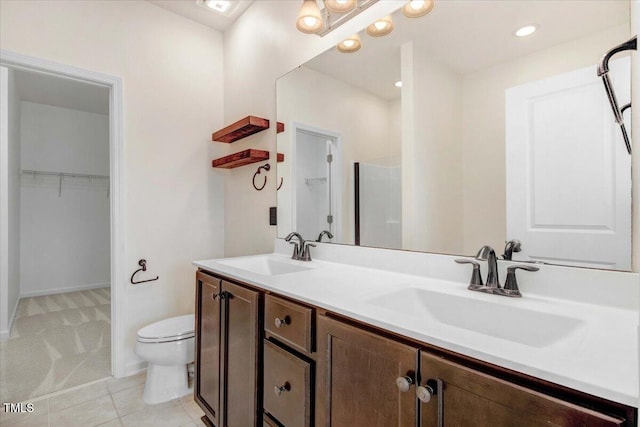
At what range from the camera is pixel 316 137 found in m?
1.93

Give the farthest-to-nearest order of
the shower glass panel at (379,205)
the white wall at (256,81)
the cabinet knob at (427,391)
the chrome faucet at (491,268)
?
the white wall at (256,81), the shower glass panel at (379,205), the chrome faucet at (491,268), the cabinet knob at (427,391)

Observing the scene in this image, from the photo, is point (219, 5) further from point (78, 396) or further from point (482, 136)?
point (78, 396)

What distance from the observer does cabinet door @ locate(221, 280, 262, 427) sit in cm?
129

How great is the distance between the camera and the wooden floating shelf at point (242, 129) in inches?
85.7

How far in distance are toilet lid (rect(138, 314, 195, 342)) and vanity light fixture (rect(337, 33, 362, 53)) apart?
1.90 metres

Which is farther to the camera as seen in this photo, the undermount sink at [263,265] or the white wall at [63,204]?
the white wall at [63,204]

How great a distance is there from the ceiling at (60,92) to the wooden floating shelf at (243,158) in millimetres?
2020

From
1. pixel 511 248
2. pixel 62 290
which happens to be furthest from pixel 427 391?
pixel 62 290

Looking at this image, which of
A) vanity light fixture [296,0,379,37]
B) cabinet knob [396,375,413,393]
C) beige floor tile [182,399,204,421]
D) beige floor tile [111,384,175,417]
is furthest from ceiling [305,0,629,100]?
beige floor tile [111,384,175,417]

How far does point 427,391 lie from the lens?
0.68 meters

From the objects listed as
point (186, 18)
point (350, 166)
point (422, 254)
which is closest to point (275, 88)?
point (350, 166)

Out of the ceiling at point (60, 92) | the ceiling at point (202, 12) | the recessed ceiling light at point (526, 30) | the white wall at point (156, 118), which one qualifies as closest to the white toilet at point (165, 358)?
the white wall at point (156, 118)

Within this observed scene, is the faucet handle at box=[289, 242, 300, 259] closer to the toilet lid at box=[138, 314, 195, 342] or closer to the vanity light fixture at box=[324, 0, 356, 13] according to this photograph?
the toilet lid at box=[138, 314, 195, 342]

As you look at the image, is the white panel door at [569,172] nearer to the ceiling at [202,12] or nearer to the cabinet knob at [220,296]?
the cabinet knob at [220,296]
